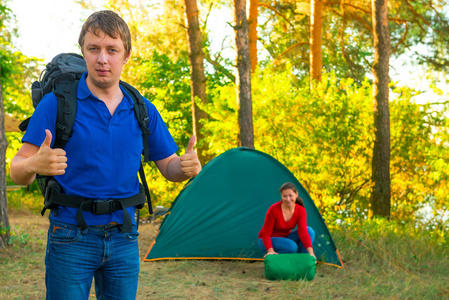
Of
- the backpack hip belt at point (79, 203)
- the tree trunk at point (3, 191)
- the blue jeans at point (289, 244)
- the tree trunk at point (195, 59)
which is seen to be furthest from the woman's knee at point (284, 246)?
the tree trunk at point (195, 59)

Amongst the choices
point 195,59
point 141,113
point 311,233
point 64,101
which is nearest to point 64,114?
point 64,101

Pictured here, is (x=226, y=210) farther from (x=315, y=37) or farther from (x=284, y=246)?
(x=315, y=37)

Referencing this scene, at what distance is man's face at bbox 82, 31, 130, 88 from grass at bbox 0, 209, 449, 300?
3.67 meters

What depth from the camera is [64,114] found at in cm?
206

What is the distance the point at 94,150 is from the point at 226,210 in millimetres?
5545

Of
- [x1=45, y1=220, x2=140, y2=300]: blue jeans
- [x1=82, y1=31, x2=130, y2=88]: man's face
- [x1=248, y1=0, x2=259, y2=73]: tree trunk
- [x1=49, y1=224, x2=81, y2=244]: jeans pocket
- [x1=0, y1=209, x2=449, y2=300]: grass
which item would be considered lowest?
[x1=0, y1=209, x2=449, y2=300]: grass

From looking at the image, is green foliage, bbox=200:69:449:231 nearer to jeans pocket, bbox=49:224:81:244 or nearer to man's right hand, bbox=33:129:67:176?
jeans pocket, bbox=49:224:81:244

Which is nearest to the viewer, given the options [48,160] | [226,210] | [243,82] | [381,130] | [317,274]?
[48,160]

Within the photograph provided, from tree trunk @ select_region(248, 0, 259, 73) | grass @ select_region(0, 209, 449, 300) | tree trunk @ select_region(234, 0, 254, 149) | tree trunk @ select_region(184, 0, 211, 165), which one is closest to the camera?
grass @ select_region(0, 209, 449, 300)

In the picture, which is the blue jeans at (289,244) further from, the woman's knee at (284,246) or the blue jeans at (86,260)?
the blue jeans at (86,260)

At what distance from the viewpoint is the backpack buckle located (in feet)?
6.81

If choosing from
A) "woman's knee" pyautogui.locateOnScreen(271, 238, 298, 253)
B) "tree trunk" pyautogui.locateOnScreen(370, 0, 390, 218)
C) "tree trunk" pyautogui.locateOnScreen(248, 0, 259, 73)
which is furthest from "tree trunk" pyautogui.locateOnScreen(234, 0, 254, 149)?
"tree trunk" pyautogui.locateOnScreen(248, 0, 259, 73)

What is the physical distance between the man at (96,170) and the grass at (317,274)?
3.38m

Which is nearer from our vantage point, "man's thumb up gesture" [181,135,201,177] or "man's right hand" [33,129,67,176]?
"man's right hand" [33,129,67,176]
